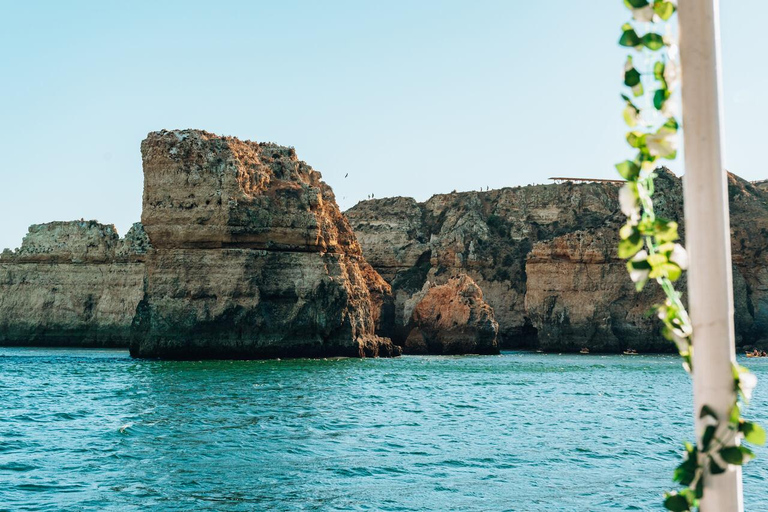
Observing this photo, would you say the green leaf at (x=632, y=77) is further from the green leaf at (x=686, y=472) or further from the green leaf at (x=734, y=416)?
the green leaf at (x=686, y=472)

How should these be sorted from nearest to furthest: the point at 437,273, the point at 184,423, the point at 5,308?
the point at 184,423
the point at 5,308
the point at 437,273

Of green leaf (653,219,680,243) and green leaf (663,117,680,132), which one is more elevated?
green leaf (663,117,680,132)

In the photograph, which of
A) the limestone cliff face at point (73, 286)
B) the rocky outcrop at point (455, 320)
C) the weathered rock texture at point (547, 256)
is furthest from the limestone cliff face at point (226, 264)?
the limestone cliff face at point (73, 286)

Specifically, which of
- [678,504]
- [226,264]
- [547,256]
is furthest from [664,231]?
[547,256]

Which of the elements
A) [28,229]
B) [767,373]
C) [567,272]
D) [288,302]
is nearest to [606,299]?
[567,272]

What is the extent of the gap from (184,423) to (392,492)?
349 inches

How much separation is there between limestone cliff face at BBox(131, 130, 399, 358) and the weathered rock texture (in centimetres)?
1950

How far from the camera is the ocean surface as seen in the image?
12.5 metres

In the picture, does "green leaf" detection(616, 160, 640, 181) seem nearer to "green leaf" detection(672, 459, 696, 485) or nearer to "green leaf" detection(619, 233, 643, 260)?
"green leaf" detection(619, 233, 643, 260)

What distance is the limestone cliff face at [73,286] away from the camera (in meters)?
75.3

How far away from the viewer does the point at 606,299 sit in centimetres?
6894

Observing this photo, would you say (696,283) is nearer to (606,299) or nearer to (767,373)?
(767,373)

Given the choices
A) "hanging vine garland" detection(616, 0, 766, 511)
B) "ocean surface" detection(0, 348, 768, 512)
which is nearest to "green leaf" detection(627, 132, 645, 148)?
"hanging vine garland" detection(616, 0, 766, 511)

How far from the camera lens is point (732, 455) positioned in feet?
6.91
